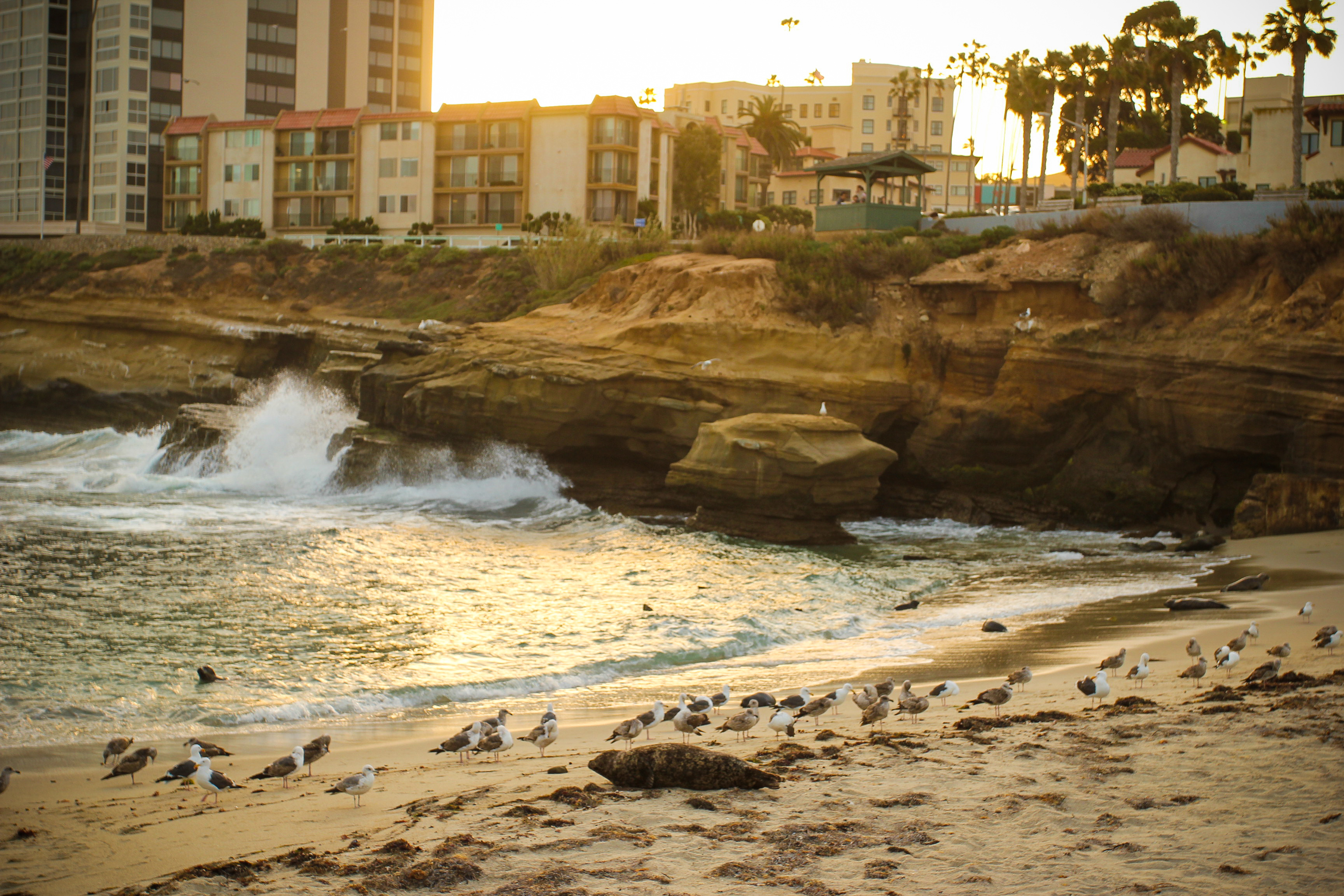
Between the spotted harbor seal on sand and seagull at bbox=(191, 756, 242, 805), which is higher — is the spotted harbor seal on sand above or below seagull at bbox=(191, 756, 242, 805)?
above

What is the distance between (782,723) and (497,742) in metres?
2.29

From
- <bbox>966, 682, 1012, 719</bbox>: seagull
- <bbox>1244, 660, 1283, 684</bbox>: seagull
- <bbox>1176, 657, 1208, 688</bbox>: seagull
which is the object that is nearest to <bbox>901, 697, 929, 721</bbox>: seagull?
<bbox>966, 682, 1012, 719</bbox>: seagull

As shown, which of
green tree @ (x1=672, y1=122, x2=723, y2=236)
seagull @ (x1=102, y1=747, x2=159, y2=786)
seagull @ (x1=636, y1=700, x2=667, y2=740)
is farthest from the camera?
green tree @ (x1=672, y1=122, x2=723, y2=236)

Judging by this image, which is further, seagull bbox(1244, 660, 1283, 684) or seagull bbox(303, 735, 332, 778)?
seagull bbox(1244, 660, 1283, 684)

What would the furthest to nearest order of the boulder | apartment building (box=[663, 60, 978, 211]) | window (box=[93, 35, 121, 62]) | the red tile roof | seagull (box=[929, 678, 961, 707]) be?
apartment building (box=[663, 60, 978, 211]) → window (box=[93, 35, 121, 62]) → the red tile roof → the boulder → seagull (box=[929, 678, 961, 707])

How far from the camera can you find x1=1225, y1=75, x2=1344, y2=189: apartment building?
45.1 metres

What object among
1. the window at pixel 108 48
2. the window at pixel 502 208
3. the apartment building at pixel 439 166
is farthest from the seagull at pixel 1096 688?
the window at pixel 108 48

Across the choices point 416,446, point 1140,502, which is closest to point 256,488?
point 416,446

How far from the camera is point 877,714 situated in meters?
8.66

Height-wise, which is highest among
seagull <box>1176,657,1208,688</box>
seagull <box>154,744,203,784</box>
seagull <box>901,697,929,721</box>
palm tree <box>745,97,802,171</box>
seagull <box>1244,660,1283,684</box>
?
palm tree <box>745,97,802,171</box>

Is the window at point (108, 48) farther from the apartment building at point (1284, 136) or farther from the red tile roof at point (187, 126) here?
the apartment building at point (1284, 136)

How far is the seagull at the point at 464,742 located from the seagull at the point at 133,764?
2.10 m

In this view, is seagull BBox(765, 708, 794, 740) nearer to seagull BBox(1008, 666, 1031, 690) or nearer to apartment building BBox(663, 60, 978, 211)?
seagull BBox(1008, 666, 1031, 690)

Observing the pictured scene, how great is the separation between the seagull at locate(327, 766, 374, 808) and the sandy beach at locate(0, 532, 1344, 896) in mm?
114
